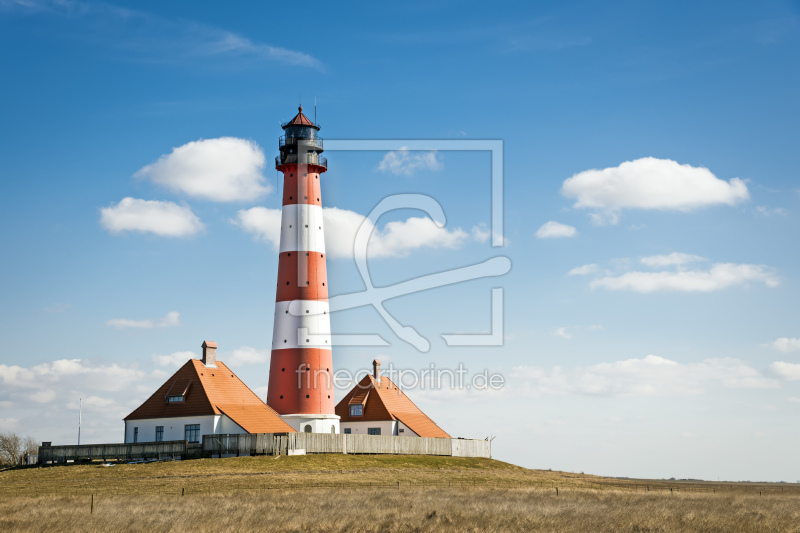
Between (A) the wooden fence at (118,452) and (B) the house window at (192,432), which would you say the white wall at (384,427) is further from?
(A) the wooden fence at (118,452)

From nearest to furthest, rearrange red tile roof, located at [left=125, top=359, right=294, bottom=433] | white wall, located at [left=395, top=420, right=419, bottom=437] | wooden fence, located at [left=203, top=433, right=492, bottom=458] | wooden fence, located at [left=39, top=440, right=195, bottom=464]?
wooden fence, located at [left=39, top=440, right=195, bottom=464], wooden fence, located at [left=203, top=433, right=492, bottom=458], red tile roof, located at [left=125, top=359, right=294, bottom=433], white wall, located at [left=395, top=420, right=419, bottom=437]

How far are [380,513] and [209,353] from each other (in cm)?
3604

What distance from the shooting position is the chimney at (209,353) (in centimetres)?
6412

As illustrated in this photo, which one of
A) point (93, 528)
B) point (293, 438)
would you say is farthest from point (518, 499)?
point (293, 438)

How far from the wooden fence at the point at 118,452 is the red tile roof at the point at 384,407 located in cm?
2037

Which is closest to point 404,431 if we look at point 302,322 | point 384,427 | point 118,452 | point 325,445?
point 384,427

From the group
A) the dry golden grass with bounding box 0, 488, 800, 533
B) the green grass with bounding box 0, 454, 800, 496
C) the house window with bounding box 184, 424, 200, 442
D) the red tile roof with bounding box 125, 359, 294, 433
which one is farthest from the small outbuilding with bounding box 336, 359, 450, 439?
the dry golden grass with bounding box 0, 488, 800, 533

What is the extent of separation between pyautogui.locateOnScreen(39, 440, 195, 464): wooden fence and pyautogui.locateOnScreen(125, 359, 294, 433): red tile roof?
12.5 ft

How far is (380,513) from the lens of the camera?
31109mm

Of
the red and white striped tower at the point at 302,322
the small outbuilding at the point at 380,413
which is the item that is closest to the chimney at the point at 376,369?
the small outbuilding at the point at 380,413

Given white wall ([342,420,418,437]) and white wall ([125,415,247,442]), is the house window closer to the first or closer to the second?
white wall ([125,415,247,442])

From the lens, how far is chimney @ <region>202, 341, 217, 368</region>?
210ft

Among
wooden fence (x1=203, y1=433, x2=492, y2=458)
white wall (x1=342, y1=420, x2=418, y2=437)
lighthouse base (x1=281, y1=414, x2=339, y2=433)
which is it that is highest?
lighthouse base (x1=281, y1=414, x2=339, y2=433)

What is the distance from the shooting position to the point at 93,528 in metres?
27.5
